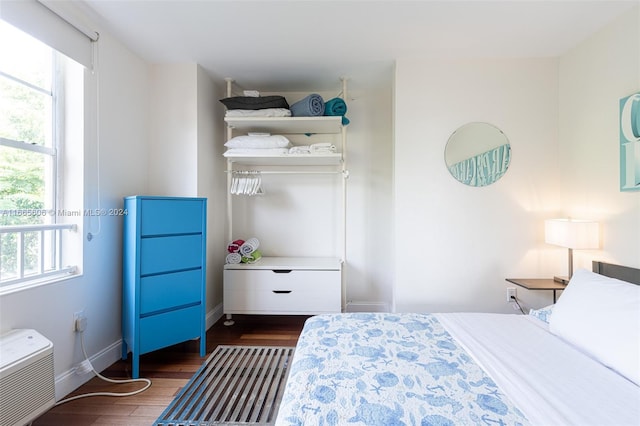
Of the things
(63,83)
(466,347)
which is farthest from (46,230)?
(466,347)

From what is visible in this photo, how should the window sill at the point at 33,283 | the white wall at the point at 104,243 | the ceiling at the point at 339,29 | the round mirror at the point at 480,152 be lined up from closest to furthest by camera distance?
1. the window sill at the point at 33,283
2. the white wall at the point at 104,243
3. the ceiling at the point at 339,29
4. the round mirror at the point at 480,152

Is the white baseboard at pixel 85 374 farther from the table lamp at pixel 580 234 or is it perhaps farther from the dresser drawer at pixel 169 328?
the table lamp at pixel 580 234

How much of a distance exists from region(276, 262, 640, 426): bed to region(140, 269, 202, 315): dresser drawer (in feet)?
3.56

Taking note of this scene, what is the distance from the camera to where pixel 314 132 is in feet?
9.58

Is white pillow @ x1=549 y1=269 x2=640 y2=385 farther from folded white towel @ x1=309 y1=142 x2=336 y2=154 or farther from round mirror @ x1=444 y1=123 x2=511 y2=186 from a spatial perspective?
folded white towel @ x1=309 y1=142 x2=336 y2=154

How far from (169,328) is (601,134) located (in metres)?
3.37

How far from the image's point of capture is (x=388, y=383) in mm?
992

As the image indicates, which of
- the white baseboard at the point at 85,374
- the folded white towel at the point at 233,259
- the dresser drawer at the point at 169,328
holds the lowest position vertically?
the white baseboard at the point at 85,374

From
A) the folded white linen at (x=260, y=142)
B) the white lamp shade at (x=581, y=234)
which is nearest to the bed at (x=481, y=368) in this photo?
the white lamp shade at (x=581, y=234)

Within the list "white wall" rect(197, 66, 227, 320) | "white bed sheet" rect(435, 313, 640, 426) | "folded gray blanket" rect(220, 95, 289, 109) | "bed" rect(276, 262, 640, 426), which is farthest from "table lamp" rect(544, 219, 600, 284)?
"white wall" rect(197, 66, 227, 320)

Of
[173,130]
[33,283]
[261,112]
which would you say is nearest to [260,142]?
[261,112]

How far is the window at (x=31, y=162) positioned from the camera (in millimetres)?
1485

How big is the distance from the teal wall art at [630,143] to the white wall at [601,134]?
5 cm

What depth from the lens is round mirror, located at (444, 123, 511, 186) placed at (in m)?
2.33
